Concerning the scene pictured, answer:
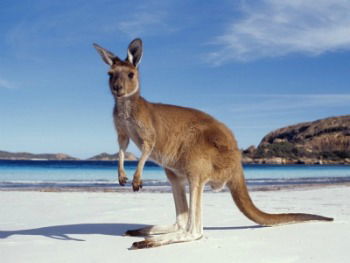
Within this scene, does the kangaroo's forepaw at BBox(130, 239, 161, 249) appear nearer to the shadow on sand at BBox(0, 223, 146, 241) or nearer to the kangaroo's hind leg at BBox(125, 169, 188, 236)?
the kangaroo's hind leg at BBox(125, 169, 188, 236)

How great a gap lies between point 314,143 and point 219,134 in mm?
83479

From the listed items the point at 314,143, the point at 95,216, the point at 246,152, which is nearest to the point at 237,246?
the point at 95,216

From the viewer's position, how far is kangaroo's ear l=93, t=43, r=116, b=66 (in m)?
3.74

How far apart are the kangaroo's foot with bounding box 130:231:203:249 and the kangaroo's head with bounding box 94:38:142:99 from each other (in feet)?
4.05

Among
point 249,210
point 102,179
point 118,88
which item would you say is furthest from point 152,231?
point 102,179

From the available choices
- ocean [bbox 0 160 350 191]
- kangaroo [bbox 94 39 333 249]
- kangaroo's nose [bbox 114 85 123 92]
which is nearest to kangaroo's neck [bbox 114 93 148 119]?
kangaroo [bbox 94 39 333 249]

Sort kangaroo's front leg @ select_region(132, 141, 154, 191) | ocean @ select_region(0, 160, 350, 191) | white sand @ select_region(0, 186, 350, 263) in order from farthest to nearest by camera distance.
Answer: ocean @ select_region(0, 160, 350, 191), kangaroo's front leg @ select_region(132, 141, 154, 191), white sand @ select_region(0, 186, 350, 263)

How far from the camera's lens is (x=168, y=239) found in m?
3.79

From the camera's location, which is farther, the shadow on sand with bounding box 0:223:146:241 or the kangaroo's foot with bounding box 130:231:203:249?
the shadow on sand with bounding box 0:223:146:241

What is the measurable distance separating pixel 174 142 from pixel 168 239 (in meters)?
0.84

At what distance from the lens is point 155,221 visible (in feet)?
17.6

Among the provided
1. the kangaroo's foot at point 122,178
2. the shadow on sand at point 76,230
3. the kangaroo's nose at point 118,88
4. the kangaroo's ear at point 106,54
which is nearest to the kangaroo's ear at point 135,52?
the kangaroo's ear at point 106,54

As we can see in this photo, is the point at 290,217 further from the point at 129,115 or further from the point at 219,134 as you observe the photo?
the point at 129,115

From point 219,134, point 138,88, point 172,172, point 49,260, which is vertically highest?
point 138,88
